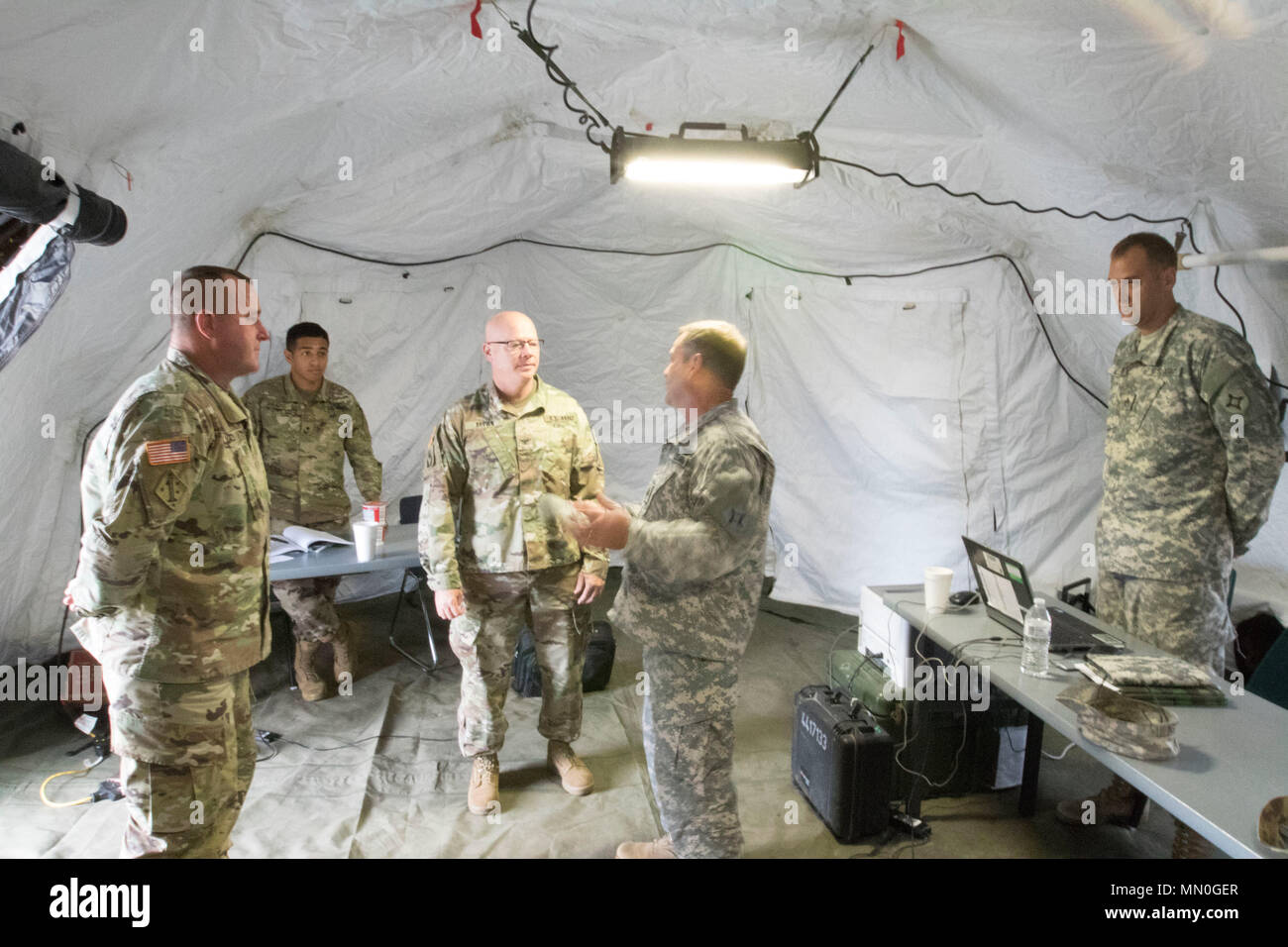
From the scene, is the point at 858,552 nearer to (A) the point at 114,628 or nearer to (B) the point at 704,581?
(B) the point at 704,581

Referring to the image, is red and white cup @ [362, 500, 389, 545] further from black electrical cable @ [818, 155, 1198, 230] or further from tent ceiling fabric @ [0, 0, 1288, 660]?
black electrical cable @ [818, 155, 1198, 230]

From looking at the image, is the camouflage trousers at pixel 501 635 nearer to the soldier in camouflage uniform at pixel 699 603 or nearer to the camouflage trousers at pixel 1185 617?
the soldier in camouflage uniform at pixel 699 603

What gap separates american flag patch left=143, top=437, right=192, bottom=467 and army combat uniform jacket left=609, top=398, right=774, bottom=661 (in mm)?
1070

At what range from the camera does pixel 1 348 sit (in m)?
2.50

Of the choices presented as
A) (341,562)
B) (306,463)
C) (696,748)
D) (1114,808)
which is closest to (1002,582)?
(1114,808)

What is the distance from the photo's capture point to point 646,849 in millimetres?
2500

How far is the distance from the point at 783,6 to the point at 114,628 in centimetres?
246

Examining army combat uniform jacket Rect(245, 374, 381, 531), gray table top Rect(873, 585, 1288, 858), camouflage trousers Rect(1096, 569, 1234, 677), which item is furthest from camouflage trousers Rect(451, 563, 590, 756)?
camouflage trousers Rect(1096, 569, 1234, 677)

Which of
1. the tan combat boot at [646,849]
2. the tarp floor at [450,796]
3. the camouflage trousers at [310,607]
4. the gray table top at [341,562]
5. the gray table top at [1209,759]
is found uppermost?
the gray table top at [341,562]

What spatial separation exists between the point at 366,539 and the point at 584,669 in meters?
1.30

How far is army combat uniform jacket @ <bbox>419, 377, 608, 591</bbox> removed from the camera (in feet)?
9.14

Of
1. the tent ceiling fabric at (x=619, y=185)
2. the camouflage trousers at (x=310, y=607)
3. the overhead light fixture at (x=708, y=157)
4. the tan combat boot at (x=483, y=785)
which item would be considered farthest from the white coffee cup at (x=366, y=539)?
the overhead light fixture at (x=708, y=157)

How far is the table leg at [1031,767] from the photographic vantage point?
2.82m
